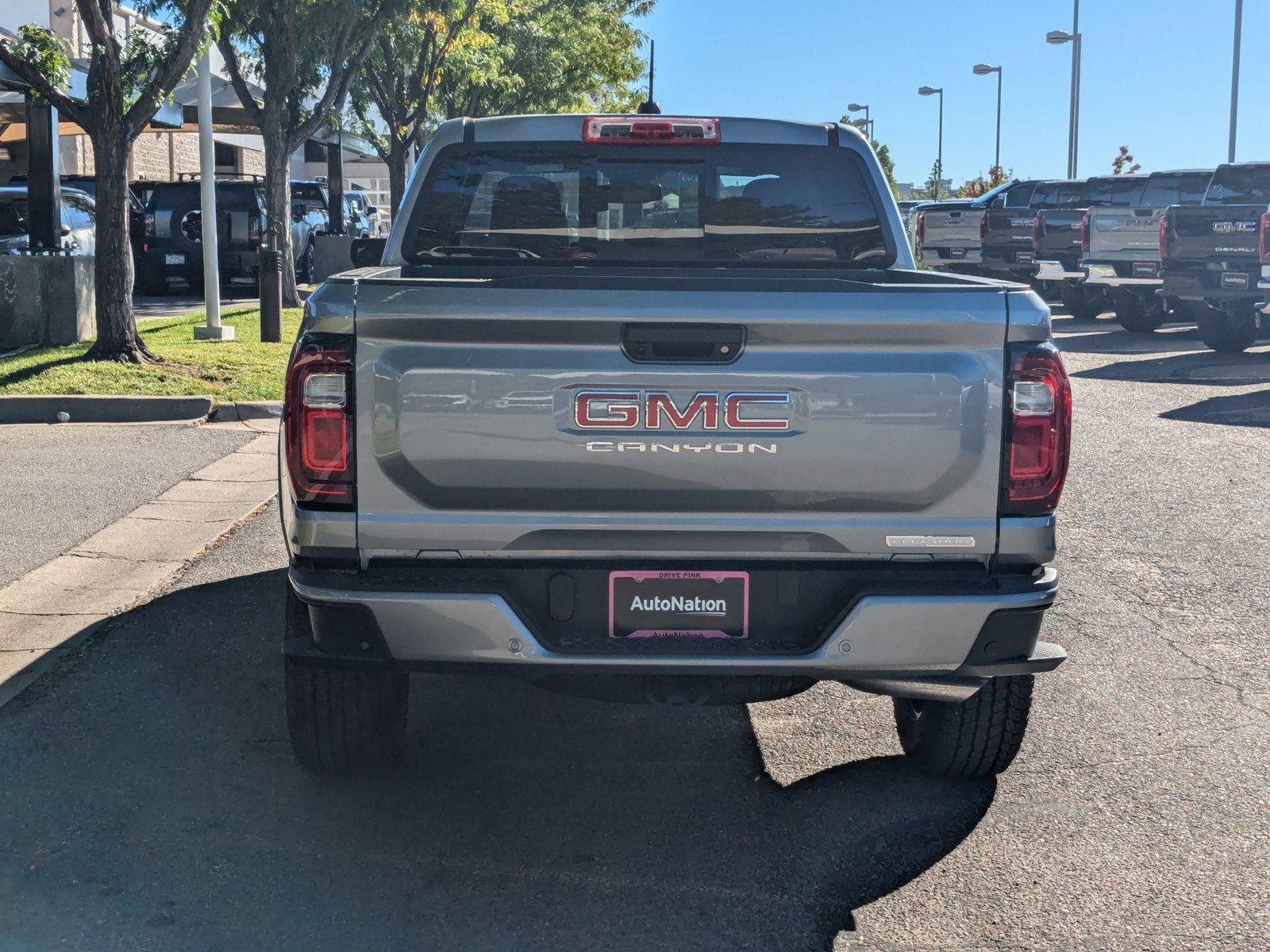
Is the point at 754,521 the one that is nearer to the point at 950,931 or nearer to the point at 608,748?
the point at 950,931

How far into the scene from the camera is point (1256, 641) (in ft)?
19.9

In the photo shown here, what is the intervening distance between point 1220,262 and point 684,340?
47.9 feet

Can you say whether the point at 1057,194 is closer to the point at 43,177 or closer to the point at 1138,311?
the point at 1138,311

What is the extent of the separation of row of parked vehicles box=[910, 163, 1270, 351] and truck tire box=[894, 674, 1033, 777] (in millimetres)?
13354

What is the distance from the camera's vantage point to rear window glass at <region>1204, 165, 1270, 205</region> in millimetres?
18547

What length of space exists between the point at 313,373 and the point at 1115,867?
2340mm

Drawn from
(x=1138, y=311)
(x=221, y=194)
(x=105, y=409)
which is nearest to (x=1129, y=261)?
(x=1138, y=311)

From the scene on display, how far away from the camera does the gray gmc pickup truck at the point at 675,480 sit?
11.7 feet

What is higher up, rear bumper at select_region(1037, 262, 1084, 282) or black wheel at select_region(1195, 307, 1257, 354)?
rear bumper at select_region(1037, 262, 1084, 282)

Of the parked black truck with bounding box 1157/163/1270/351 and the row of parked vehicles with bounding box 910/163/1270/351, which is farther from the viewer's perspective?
the row of parked vehicles with bounding box 910/163/1270/351

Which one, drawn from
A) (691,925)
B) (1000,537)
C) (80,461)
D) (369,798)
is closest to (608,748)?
(369,798)

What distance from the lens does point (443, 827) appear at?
4.09 metres

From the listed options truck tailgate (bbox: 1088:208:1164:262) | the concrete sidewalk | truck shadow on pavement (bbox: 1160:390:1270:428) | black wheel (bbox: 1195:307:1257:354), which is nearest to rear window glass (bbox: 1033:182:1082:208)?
truck tailgate (bbox: 1088:208:1164:262)

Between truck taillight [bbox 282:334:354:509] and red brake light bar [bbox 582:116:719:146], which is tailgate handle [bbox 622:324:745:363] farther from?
red brake light bar [bbox 582:116:719:146]
